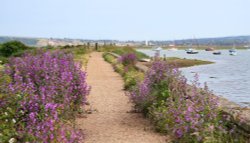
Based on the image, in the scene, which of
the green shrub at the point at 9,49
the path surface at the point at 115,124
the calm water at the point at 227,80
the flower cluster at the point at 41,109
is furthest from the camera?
the green shrub at the point at 9,49

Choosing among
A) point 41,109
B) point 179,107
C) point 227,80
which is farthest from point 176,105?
point 227,80

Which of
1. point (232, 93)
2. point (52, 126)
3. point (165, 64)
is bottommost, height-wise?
point (232, 93)

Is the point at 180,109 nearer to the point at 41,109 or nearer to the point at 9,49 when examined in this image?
the point at 41,109

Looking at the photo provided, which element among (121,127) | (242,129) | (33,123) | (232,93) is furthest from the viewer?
(232,93)

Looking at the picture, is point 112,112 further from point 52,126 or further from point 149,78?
point 52,126

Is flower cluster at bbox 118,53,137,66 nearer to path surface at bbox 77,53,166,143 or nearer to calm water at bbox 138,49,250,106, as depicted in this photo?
calm water at bbox 138,49,250,106

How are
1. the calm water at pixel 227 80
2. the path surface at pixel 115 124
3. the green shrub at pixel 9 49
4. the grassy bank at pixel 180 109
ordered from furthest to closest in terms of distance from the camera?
the green shrub at pixel 9 49 < the calm water at pixel 227 80 < the path surface at pixel 115 124 < the grassy bank at pixel 180 109

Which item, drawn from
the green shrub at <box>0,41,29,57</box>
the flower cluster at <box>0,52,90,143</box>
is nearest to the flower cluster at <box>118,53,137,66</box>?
the flower cluster at <box>0,52,90,143</box>

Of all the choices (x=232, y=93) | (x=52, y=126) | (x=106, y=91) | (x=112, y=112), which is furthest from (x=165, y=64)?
(x=232, y=93)

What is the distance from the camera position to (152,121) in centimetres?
860

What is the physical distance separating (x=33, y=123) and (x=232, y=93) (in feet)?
59.7

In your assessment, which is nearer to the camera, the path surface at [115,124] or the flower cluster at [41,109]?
the flower cluster at [41,109]

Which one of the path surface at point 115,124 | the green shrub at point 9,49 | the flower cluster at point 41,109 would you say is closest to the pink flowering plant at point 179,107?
the path surface at point 115,124

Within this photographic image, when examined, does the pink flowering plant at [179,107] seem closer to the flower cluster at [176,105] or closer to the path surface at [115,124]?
the flower cluster at [176,105]
